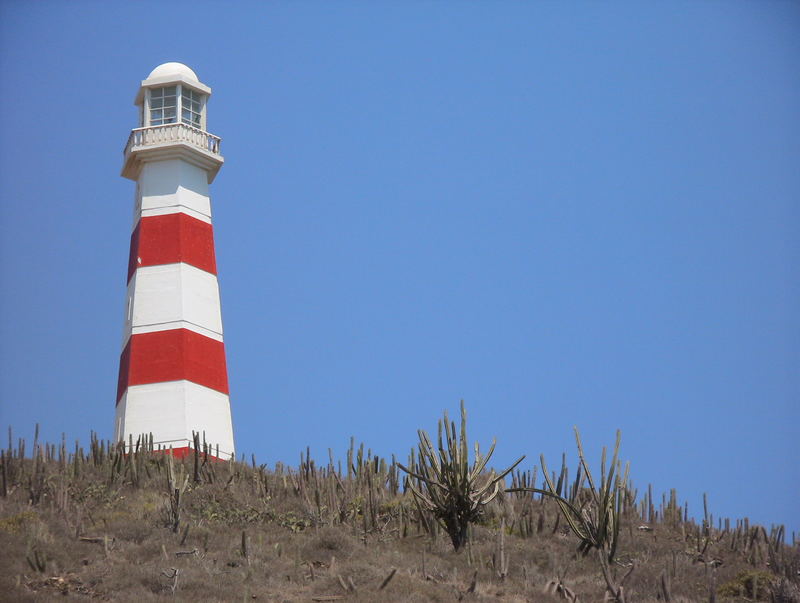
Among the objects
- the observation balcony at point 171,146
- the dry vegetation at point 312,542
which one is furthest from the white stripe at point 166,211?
the dry vegetation at point 312,542

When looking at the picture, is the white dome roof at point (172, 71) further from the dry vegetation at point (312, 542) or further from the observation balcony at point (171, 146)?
the dry vegetation at point (312, 542)

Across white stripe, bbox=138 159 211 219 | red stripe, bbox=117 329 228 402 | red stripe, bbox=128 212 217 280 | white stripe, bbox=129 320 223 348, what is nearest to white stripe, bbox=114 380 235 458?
red stripe, bbox=117 329 228 402

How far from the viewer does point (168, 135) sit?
2561 cm

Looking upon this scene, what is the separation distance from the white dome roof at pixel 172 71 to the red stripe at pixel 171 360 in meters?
6.76

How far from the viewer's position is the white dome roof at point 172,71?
2666 cm

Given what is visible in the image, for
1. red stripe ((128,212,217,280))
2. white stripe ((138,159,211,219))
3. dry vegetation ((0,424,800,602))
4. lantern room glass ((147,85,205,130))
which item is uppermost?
lantern room glass ((147,85,205,130))

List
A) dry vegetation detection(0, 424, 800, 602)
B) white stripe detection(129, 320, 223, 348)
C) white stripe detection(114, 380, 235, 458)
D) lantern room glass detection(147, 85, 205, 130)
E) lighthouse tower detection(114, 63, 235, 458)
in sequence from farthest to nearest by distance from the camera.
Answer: lantern room glass detection(147, 85, 205, 130)
white stripe detection(129, 320, 223, 348)
lighthouse tower detection(114, 63, 235, 458)
white stripe detection(114, 380, 235, 458)
dry vegetation detection(0, 424, 800, 602)

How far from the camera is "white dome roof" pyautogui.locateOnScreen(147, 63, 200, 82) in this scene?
26656 mm

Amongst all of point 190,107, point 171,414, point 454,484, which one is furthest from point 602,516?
point 190,107

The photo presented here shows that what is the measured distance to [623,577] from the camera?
15.1m

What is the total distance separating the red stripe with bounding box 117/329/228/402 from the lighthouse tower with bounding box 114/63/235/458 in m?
0.02

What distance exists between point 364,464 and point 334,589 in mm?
5983

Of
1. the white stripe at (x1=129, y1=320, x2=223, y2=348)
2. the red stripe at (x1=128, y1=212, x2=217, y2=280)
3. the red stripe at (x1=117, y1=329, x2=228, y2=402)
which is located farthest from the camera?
the red stripe at (x1=128, y1=212, x2=217, y2=280)

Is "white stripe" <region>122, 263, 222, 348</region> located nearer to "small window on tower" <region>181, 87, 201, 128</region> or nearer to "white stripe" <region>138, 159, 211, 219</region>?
"white stripe" <region>138, 159, 211, 219</region>
